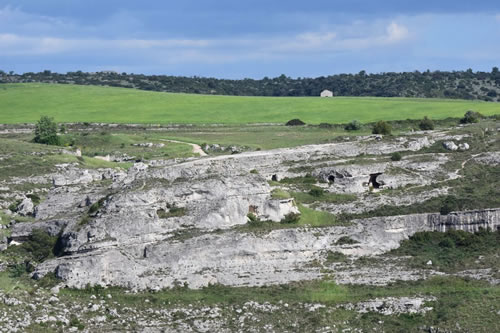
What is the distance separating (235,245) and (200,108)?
9015cm

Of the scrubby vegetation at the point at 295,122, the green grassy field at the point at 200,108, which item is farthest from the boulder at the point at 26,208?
the green grassy field at the point at 200,108

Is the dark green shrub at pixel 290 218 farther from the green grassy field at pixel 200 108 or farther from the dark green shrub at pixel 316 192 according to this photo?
the green grassy field at pixel 200 108

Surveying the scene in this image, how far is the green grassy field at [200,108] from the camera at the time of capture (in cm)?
13050

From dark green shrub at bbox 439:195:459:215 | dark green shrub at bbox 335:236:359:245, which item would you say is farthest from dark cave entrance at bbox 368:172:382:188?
dark green shrub at bbox 335:236:359:245

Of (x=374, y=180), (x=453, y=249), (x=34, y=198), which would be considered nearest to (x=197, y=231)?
(x=453, y=249)

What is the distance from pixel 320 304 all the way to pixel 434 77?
15123 cm

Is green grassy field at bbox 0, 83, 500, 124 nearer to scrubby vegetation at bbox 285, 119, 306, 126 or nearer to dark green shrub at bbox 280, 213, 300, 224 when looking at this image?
scrubby vegetation at bbox 285, 119, 306, 126

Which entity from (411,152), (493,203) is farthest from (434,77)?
(493,203)

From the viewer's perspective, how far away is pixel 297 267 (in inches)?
2224

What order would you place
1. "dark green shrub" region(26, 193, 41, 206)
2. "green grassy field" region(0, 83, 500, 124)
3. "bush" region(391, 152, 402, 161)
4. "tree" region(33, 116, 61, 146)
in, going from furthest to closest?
"green grassy field" region(0, 83, 500, 124) → "tree" region(33, 116, 61, 146) → "dark green shrub" region(26, 193, 41, 206) → "bush" region(391, 152, 402, 161)

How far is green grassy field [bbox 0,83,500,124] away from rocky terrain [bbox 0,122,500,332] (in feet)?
191

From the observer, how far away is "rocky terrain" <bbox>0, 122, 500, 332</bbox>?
5112 cm

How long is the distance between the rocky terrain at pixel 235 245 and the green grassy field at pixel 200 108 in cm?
5833

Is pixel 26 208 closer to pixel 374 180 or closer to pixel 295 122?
pixel 374 180
